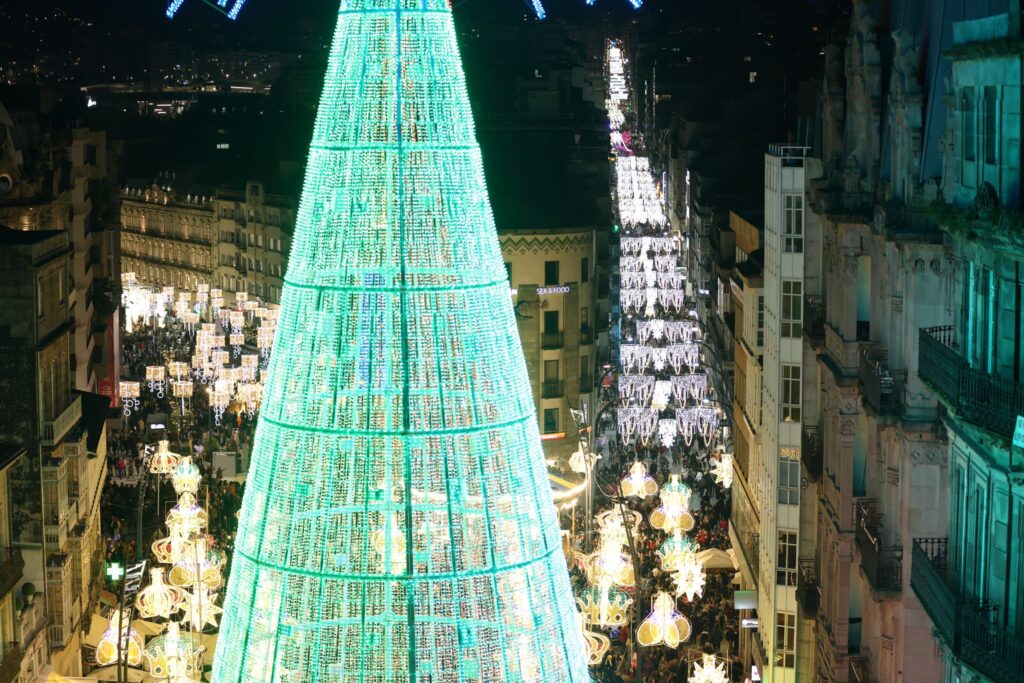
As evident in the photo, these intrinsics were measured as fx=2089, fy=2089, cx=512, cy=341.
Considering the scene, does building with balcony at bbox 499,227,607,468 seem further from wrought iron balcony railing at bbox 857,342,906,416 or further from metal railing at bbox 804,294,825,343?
wrought iron balcony railing at bbox 857,342,906,416

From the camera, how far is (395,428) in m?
20.0

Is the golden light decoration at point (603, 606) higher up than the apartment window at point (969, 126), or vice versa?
the apartment window at point (969, 126)

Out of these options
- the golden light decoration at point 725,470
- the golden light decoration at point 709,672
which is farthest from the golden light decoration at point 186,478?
the golden light decoration at point 725,470

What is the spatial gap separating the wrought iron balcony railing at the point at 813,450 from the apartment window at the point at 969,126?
17.7 metres

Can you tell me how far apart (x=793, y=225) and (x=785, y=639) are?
8.53 m

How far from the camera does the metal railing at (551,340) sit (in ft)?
250

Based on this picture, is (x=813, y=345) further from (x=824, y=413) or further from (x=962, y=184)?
(x=962, y=184)

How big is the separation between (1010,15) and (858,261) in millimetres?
16364

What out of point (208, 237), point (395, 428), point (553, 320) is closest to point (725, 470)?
point (553, 320)

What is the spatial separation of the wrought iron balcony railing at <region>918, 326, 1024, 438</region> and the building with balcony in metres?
53.5

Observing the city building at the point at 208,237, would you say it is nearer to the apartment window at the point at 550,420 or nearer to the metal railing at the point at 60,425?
the apartment window at the point at 550,420

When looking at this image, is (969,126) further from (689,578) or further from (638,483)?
(638,483)

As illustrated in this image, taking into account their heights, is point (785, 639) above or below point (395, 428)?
below

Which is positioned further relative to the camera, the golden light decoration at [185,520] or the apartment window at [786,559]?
the golden light decoration at [185,520]
